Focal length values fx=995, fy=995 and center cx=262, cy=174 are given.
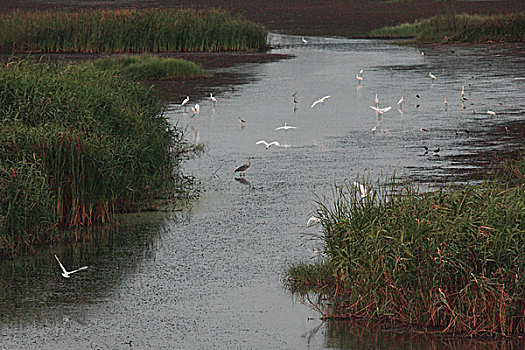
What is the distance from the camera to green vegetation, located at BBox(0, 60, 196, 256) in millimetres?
10641

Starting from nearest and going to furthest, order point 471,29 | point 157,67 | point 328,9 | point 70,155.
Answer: point 70,155 → point 157,67 → point 471,29 → point 328,9

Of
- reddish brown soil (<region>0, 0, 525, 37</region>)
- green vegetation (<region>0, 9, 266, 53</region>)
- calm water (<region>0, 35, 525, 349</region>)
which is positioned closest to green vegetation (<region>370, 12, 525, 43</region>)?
reddish brown soil (<region>0, 0, 525, 37</region>)

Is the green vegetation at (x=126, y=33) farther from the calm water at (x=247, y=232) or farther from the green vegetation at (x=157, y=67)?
the calm water at (x=247, y=232)

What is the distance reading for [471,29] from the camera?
135 feet

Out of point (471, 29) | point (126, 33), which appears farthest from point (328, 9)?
point (126, 33)

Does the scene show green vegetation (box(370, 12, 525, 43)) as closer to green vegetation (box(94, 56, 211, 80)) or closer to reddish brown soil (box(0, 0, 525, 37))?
reddish brown soil (box(0, 0, 525, 37))

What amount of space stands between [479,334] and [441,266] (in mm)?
596

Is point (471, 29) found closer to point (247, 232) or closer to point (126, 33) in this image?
point (126, 33)

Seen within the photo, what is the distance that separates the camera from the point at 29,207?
10.5 meters

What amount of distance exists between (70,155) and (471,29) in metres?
32.1

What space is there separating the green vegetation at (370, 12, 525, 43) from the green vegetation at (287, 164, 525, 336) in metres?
33.5

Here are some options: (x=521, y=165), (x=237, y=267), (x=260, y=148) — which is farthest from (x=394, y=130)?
(x=237, y=267)

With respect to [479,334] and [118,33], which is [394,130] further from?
[118,33]

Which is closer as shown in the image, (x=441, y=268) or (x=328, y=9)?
(x=441, y=268)
